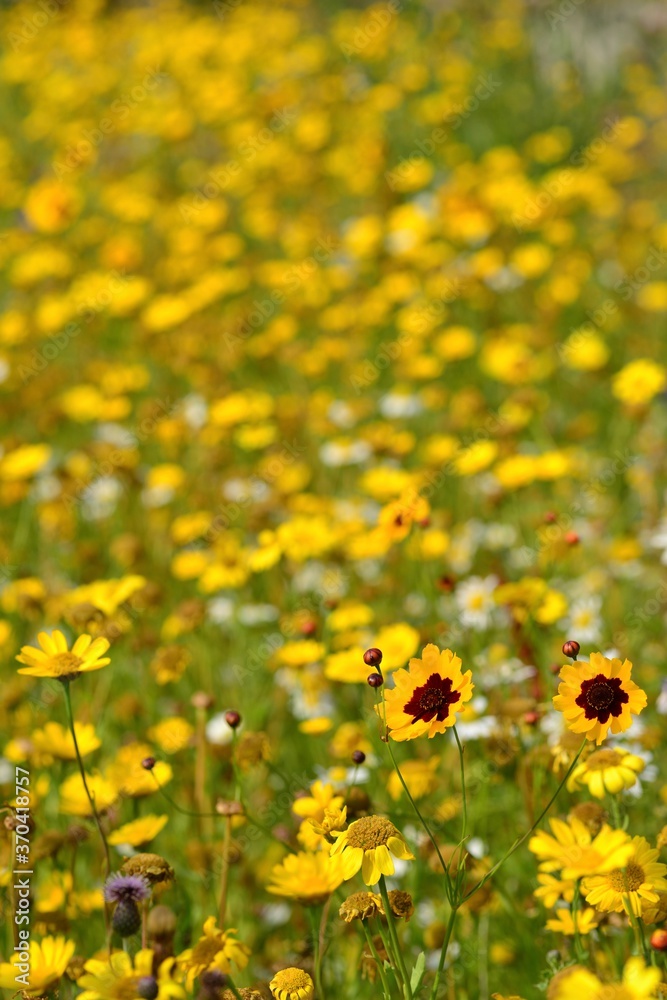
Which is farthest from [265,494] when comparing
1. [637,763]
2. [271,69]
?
[271,69]

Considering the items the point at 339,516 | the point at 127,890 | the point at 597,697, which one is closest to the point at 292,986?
the point at 127,890

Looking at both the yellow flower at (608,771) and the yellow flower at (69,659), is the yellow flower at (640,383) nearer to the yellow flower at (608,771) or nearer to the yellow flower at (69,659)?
the yellow flower at (608,771)

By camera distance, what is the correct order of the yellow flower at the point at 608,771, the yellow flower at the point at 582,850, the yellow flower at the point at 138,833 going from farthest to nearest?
the yellow flower at the point at 138,833 → the yellow flower at the point at 608,771 → the yellow flower at the point at 582,850

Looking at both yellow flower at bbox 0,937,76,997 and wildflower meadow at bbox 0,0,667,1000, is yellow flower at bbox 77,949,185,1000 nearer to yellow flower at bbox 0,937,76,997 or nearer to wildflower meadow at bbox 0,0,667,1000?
wildflower meadow at bbox 0,0,667,1000

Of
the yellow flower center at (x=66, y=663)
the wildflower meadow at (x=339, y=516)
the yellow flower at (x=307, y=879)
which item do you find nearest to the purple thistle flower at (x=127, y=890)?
the wildflower meadow at (x=339, y=516)

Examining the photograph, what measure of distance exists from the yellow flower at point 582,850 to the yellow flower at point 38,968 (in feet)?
1.83

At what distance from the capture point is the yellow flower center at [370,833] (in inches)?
41.2

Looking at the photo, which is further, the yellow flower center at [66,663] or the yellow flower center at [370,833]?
the yellow flower center at [66,663]

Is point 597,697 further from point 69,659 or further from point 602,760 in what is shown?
point 69,659

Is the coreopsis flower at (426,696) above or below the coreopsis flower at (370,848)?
above

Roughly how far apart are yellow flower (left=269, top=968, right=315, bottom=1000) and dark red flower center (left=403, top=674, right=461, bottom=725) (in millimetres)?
293

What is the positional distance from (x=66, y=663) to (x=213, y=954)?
1.24 ft

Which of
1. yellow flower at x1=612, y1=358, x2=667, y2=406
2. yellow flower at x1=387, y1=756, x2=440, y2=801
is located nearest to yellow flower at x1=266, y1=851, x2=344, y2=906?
yellow flower at x1=387, y1=756, x2=440, y2=801

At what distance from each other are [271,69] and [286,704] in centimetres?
466
